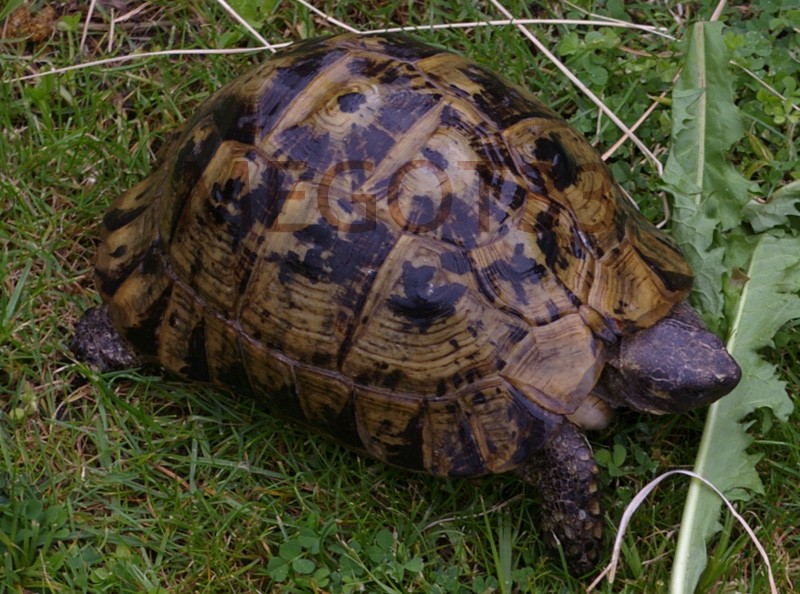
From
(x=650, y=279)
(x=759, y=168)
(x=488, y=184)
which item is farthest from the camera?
(x=759, y=168)

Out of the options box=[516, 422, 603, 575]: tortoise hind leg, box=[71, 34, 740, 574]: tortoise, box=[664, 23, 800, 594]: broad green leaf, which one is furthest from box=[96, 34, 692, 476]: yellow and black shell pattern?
box=[664, 23, 800, 594]: broad green leaf

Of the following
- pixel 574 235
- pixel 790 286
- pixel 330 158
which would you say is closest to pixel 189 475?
pixel 330 158

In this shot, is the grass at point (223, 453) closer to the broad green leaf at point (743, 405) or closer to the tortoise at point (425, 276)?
the broad green leaf at point (743, 405)

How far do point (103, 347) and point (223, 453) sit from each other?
0.52m

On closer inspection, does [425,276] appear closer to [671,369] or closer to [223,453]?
[671,369]

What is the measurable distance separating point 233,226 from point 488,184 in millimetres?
736

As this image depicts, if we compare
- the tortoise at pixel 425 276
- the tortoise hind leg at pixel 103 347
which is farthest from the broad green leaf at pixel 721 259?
the tortoise hind leg at pixel 103 347

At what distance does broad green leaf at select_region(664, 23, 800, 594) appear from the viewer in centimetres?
321

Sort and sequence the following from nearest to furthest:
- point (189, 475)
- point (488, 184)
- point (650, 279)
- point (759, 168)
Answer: point (488, 184) → point (650, 279) → point (189, 475) → point (759, 168)

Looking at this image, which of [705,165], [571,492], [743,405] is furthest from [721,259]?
[571,492]

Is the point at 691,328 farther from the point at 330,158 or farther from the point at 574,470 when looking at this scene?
the point at 330,158

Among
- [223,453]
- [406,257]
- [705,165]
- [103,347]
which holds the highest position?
[705,165]

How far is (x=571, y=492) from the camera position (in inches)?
122

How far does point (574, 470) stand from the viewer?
10.1 ft
